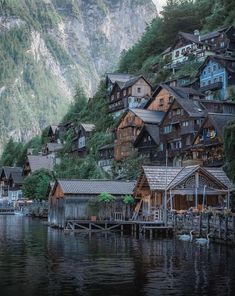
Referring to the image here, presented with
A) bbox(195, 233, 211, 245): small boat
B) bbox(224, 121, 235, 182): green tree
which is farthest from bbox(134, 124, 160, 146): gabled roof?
bbox(195, 233, 211, 245): small boat

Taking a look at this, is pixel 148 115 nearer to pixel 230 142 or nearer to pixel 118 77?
pixel 118 77

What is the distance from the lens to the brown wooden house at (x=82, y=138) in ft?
402

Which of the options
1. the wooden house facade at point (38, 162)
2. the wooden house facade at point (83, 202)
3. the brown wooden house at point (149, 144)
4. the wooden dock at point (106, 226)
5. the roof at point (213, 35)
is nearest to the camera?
the wooden dock at point (106, 226)

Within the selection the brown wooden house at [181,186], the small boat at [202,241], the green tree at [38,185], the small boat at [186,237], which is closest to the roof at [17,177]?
the green tree at [38,185]

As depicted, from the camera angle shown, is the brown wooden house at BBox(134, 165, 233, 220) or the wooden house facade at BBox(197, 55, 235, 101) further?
the wooden house facade at BBox(197, 55, 235, 101)

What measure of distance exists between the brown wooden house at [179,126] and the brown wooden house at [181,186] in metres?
21.5

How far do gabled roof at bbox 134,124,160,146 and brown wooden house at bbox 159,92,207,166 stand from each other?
4.63ft

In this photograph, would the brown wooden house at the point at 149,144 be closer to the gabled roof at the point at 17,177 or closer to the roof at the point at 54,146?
the roof at the point at 54,146

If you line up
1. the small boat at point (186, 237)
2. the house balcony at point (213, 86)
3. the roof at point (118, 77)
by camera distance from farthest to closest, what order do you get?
the roof at point (118, 77) < the house balcony at point (213, 86) < the small boat at point (186, 237)

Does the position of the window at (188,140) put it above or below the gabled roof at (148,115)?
below

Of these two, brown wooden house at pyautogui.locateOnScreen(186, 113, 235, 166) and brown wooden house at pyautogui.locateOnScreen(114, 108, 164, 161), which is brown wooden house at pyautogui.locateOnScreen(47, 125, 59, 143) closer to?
brown wooden house at pyautogui.locateOnScreen(114, 108, 164, 161)

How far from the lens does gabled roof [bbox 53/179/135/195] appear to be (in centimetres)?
6400

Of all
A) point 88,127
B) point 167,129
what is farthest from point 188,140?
point 88,127

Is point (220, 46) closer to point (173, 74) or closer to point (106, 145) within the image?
point (173, 74)
